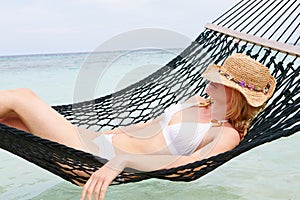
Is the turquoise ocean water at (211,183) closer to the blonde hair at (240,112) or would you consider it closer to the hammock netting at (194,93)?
the hammock netting at (194,93)

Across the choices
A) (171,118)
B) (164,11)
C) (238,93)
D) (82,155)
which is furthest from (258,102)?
(164,11)

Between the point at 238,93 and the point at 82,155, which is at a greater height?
the point at 238,93

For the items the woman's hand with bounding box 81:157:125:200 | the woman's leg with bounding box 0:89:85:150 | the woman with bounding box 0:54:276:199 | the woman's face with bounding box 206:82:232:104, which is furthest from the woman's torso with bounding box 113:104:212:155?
the woman's hand with bounding box 81:157:125:200

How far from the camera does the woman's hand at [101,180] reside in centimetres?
141

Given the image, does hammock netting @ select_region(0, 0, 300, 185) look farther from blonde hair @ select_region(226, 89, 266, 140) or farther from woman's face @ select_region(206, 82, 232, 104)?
woman's face @ select_region(206, 82, 232, 104)

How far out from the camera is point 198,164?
1547 mm

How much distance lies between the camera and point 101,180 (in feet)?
4.75

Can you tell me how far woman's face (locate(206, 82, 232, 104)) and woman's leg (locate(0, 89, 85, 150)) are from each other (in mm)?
582

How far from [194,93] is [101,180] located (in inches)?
49.2

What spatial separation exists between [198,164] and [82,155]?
40cm

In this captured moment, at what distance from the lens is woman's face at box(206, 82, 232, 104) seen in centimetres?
178

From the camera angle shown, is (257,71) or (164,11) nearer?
(257,71)

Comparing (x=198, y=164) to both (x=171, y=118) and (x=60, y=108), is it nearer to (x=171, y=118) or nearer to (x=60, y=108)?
(x=171, y=118)

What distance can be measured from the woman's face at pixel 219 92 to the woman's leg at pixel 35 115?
582 millimetres
